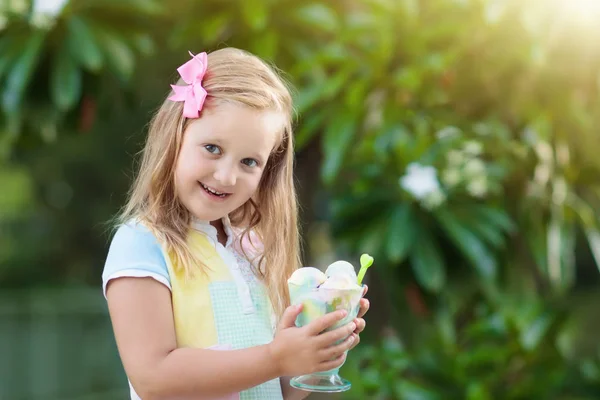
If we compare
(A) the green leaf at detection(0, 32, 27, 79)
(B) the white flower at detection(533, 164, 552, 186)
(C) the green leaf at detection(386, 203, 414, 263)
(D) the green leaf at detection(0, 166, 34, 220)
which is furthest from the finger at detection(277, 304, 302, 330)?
(D) the green leaf at detection(0, 166, 34, 220)

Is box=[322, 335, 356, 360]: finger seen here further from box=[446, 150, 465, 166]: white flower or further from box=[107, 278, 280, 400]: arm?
box=[446, 150, 465, 166]: white flower

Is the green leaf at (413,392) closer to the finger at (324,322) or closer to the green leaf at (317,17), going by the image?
the green leaf at (317,17)

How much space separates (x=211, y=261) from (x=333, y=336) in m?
0.28

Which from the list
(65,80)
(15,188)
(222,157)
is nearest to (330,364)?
(222,157)

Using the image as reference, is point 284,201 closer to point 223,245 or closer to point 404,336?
point 223,245

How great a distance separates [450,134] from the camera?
2992mm

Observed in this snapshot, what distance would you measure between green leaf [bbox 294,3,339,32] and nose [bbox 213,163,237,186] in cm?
183

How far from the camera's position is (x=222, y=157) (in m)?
1.27

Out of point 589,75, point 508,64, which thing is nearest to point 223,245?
point 508,64

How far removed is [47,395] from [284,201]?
665 cm

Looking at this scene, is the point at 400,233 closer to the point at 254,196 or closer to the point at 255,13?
the point at 255,13

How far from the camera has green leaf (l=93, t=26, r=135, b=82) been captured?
2.95 m

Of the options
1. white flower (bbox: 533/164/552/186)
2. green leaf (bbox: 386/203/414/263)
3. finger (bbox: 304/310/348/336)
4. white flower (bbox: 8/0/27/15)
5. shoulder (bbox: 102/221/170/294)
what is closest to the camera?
finger (bbox: 304/310/348/336)

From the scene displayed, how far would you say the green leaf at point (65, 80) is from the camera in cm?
288
